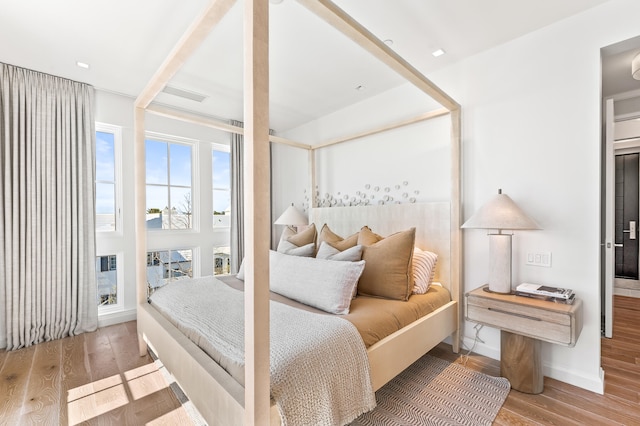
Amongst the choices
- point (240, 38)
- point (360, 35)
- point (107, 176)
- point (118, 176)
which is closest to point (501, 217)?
point (360, 35)

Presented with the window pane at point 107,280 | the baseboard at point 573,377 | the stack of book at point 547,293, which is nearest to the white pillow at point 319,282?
the stack of book at point 547,293

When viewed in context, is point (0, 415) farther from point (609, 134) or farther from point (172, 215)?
point (609, 134)

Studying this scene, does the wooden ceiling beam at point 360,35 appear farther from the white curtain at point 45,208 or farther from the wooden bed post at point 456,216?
the white curtain at point 45,208

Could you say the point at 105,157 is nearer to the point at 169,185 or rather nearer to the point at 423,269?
the point at 169,185

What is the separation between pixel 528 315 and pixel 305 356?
1.57 metres

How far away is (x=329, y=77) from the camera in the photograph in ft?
9.76

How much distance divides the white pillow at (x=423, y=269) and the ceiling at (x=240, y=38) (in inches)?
69.0

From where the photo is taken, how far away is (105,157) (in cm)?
343

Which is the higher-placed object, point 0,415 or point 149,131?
point 149,131

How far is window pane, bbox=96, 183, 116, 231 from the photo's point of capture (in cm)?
337

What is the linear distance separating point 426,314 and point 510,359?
2.01 feet

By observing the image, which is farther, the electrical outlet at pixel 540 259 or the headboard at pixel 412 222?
the headboard at pixel 412 222

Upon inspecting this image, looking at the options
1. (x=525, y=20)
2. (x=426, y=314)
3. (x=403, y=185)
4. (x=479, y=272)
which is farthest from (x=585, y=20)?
(x=426, y=314)

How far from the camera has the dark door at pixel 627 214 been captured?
14.1 feet
